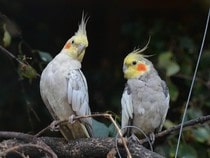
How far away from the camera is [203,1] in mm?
2932

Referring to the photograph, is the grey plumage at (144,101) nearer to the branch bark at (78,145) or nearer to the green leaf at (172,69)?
the branch bark at (78,145)

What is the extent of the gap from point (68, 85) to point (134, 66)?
0.23 m

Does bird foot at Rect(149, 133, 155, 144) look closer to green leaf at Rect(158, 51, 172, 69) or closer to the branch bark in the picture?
the branch bark

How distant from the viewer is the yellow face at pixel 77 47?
5.62 ft

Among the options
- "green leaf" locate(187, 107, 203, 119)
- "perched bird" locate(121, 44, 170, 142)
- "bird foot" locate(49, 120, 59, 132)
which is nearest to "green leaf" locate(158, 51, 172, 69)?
"green leaf" locate(187, 107, 203, 119)

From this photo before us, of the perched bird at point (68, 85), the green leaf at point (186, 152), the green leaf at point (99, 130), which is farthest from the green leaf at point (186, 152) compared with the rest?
the perched bird at point (68, 85)

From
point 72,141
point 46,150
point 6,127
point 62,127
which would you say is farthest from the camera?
point 6,127

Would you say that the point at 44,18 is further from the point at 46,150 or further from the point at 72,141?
the point at 46,150

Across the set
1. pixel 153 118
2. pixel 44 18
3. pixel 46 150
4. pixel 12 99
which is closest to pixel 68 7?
pixel 44 18

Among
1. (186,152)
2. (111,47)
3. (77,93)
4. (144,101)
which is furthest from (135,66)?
(111,47)

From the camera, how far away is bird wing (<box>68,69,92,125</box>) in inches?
66.7

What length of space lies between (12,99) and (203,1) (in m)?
1.05

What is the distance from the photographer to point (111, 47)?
3211 mm

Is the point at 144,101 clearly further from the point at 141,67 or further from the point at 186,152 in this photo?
the point at 186,152
